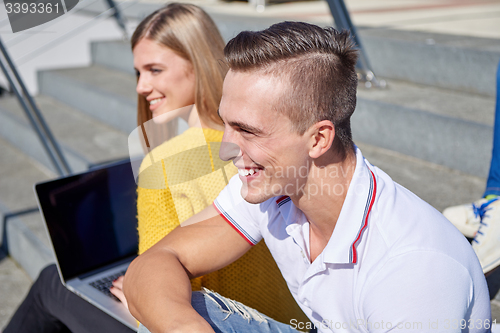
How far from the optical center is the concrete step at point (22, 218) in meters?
2.63

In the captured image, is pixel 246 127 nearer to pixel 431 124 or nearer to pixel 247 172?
pixel 247 172

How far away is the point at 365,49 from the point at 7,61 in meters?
2.28

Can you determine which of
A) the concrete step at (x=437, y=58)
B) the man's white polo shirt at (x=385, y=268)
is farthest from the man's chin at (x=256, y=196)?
the concrete step at (x=437, y=58)

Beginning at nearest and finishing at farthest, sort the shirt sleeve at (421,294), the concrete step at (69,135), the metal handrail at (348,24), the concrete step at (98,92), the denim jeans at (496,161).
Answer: the shirt sleeve at (421,294) < the denim jeans at (496,161) < the metal handrail at (348,24) < the concrete step at (69,135) < the concrete step at (98,92)

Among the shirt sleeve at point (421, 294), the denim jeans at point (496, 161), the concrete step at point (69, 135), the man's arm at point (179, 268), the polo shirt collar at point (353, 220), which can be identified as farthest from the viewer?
the concrete step at point (69, 135)

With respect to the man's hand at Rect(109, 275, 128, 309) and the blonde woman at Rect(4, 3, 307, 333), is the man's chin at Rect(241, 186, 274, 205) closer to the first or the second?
the blonde woman at Rect(4, 3, 307, 333)

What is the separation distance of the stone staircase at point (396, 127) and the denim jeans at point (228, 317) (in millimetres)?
1052

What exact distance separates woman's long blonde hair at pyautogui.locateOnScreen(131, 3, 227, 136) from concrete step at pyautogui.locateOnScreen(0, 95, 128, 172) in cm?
173

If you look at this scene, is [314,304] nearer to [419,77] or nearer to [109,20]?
[419,77]

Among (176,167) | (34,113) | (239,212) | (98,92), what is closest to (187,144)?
(176,167)

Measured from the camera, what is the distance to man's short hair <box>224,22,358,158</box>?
959 millimetres

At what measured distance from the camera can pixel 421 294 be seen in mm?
821

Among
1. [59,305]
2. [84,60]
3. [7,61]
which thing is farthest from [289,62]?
[84,60]

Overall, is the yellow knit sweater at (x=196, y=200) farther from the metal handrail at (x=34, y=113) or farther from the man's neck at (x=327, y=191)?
the metal handrail at (x=34, y=113)
